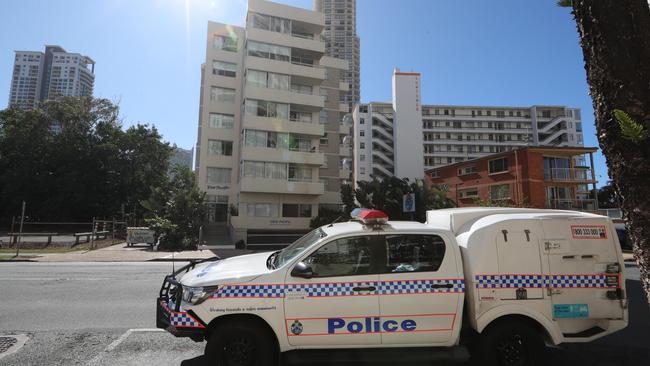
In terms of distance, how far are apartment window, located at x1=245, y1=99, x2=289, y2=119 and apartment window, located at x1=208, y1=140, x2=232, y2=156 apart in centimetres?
506

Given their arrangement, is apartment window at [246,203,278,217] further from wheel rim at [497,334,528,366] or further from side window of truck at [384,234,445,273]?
wheel rim at [497,334,528,366]

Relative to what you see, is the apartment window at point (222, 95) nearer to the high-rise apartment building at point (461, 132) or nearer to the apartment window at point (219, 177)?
Answer: the apartment window at point (219, 177)

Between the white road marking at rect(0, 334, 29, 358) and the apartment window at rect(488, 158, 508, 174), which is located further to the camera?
the apartment window at rect(488, 158, 508, 174)

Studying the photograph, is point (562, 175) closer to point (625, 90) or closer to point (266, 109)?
point (266, 109)

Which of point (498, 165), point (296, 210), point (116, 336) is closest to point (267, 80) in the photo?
point (296, 210)

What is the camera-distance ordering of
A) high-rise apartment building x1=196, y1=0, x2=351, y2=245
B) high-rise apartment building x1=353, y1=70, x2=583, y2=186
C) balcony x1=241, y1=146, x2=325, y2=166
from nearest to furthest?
balcony x1=241, y1=146, x2=325, y2=166 → high-rise apartment building x1=196, y1=0, x2=351, y2=245 → high-rise apartment building x1=353, y1=70, x2=583, y2=186

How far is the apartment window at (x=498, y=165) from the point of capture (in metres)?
34.9

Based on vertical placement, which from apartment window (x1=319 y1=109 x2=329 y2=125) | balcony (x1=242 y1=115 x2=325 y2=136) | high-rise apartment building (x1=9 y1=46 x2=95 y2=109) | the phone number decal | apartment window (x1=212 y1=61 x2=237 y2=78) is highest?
high-rise apartment building (x1=9 y1=46 x2=95 y2=109)

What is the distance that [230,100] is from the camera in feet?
117

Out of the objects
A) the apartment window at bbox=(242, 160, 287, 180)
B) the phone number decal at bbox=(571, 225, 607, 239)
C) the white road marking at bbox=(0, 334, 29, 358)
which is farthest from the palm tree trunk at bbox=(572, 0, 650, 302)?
the apartment window at bbox=(242, 160, 287, 180)

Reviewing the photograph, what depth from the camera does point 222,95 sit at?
1395 inches

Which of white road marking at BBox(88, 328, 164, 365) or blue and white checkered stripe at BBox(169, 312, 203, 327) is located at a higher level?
blue and white checkered stripe at BBox(169, 312, 203, 327)

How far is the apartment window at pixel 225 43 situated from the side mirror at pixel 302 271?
37404 mm

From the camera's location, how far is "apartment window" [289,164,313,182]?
33188 mm
